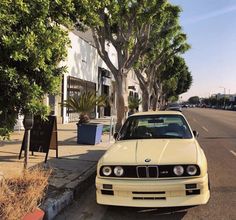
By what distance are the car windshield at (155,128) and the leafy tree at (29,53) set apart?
2.37 metres

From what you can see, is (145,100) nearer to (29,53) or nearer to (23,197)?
(23,197)

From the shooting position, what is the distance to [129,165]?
6453 mm

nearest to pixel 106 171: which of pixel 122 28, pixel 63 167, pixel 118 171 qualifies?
pixel 118 171

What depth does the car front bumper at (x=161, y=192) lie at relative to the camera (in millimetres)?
6207

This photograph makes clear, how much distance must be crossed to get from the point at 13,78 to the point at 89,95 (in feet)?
32.1

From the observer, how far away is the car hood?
6.48 metres

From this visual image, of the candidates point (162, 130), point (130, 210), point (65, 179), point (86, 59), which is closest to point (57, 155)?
point (65, 179)

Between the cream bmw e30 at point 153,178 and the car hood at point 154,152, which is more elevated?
the car hood at point 154,152

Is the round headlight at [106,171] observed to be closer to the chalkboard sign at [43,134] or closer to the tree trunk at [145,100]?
the chalkboard sign at [43,134]

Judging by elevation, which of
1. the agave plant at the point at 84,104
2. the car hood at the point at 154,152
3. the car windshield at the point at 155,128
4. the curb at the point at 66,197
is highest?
the agave plant at the point at 84,104

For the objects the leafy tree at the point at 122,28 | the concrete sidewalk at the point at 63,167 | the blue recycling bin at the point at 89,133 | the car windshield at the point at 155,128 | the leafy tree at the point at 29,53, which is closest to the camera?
the leafy tree at the point at 29,53

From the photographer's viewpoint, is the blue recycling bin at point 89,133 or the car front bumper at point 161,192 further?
the blue recycling bin at point 89,133

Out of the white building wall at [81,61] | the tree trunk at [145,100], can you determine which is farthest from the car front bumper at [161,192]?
the tree trunk at [145,100]

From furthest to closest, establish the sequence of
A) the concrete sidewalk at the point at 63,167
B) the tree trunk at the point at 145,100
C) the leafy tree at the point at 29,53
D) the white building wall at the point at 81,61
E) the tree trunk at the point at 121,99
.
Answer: the tree trunk at the point at 145,100, the white building wall at the point at 81,61, the tree trunk at the point at 121,99, the concrete sidewalk at the point at 63,167, the leafy tree at the point at 29,53
